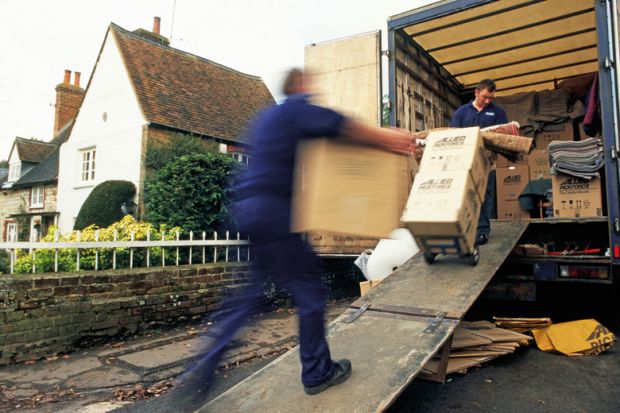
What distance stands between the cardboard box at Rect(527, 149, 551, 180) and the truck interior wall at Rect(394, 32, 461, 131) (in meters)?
1.60

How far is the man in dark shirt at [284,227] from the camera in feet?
7.87

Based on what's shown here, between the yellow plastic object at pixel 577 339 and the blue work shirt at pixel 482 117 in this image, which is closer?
the yellow plastic object at pixel 577 339

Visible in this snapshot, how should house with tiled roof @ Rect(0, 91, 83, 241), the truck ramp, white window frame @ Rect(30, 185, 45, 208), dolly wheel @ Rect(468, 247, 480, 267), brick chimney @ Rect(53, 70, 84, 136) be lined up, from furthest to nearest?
brick chimney @ Rect(53, 70, 84, 136), white window frame @ Rect(30, 185, 45, 208), house with tiled roof @ Rect(0, 91, 83, 241), dolly wheel @ Rect(468, 247, 480, 267), the truck ramp

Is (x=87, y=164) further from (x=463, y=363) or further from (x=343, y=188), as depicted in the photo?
(x=343, y=188)

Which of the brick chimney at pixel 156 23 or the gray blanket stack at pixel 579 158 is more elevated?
the brick chimney at pixel 156 23

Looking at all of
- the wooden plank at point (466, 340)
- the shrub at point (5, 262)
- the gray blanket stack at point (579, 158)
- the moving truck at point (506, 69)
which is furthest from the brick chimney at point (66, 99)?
the wooden plank at point (466, 340)

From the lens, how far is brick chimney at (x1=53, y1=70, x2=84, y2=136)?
21.9 metres

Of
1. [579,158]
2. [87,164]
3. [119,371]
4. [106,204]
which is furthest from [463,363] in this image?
[87,164]

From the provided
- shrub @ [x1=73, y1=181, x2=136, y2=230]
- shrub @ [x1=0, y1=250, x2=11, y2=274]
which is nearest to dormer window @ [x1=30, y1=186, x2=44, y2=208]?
shrub @ [x1=73, y1=181, x2=136, y2=230]

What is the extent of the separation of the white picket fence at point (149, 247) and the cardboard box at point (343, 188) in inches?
62.9

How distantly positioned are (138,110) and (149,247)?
892 cm

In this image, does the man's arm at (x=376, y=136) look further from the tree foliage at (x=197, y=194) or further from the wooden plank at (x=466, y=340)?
the tree foliage at (x=197, y=194)

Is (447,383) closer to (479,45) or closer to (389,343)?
(389,343)

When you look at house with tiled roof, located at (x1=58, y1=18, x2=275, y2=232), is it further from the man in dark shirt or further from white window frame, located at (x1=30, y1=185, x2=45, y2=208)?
the man in dark shirt
